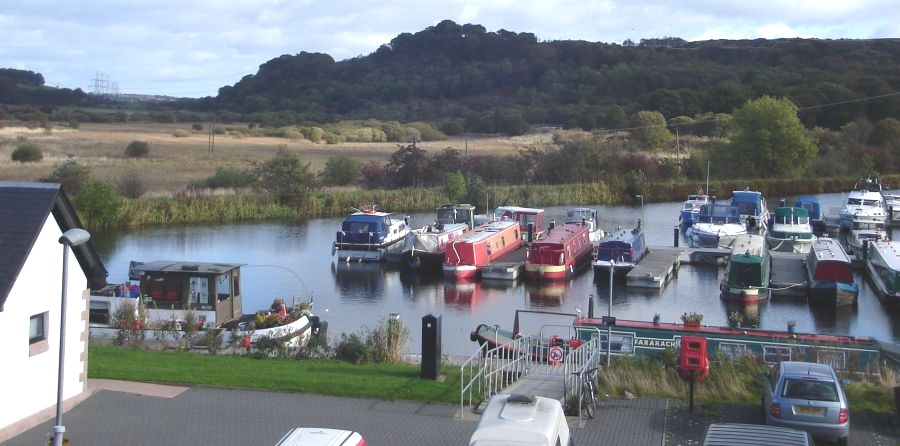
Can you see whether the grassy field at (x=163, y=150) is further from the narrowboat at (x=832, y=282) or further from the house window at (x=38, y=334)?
the house window at (x=38, y=334)

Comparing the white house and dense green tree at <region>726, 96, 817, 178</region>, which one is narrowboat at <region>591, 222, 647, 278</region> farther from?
dense green tree at <region>726, 96, 817, 178</region>

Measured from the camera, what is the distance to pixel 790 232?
173 ft

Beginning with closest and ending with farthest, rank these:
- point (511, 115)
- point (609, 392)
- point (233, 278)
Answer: point (609, 392)
point (233, 278)
point (511, 115)

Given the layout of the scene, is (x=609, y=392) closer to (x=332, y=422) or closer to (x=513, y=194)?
(x=332, y=422)

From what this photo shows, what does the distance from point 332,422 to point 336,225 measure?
152 feet

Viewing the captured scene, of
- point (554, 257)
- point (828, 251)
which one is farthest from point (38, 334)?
point (828, 251)

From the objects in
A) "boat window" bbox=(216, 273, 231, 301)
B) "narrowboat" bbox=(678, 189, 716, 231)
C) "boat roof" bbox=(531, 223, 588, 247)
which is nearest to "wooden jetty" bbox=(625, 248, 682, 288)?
"boat roof" bbox=(531, 223, 588, 247)

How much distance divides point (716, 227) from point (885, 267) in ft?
41.4

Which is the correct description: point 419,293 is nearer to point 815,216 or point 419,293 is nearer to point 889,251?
point 889,251

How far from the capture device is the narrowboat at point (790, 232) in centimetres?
5041

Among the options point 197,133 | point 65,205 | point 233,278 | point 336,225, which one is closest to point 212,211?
point 336,225

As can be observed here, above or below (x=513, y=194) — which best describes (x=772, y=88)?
A: above

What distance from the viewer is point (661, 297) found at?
41938 millimetres

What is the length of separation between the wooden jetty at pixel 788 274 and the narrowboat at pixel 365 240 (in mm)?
17249
